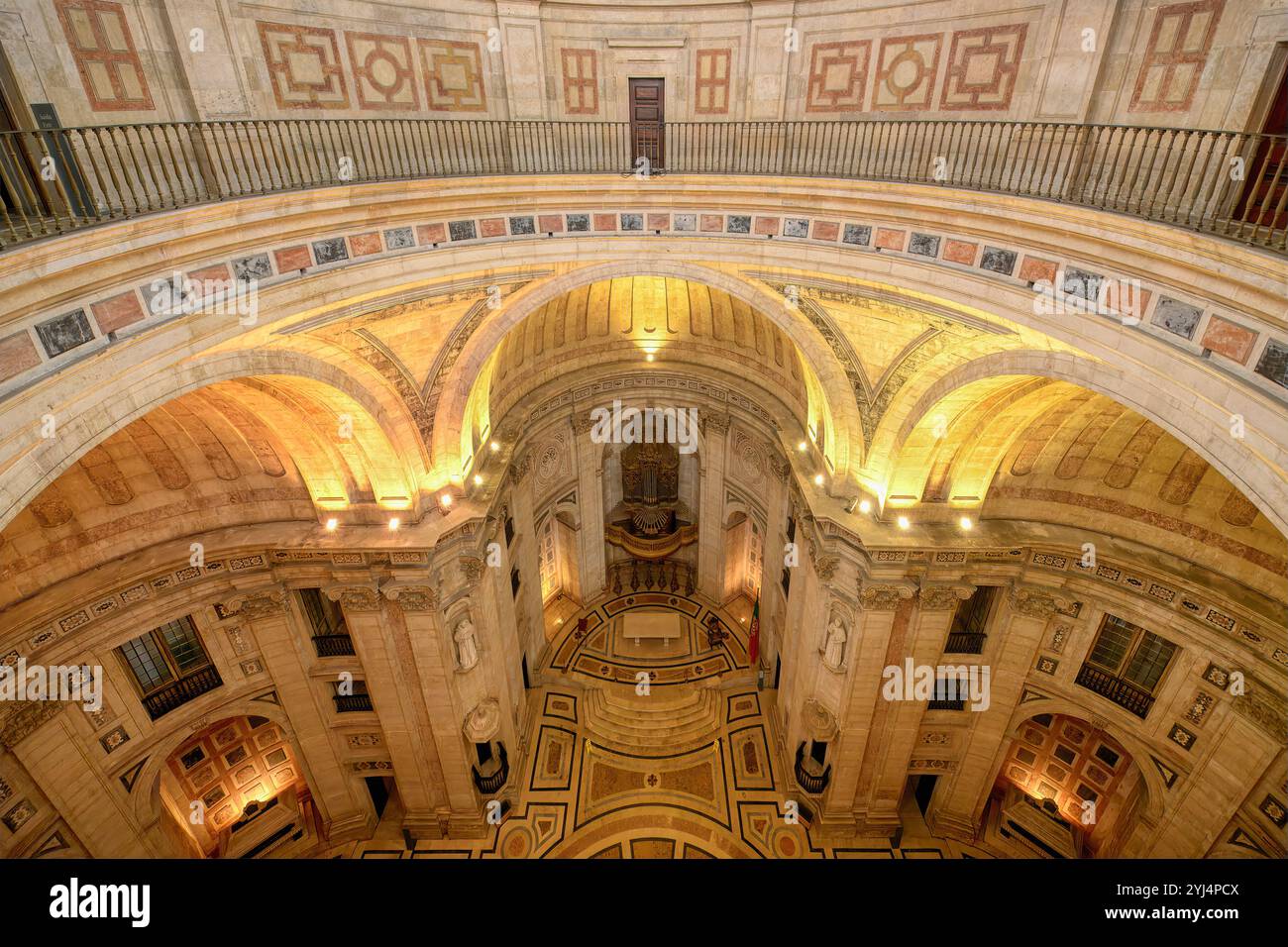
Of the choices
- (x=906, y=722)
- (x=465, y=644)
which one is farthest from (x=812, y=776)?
(x=465, y=644)

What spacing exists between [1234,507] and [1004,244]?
210 inches

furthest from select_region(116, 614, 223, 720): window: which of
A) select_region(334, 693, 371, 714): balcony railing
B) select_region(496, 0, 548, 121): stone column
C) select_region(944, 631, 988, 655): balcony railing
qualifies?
Result: select_region(944, 631, 988, 655): balcony railing

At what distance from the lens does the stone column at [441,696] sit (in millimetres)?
10453

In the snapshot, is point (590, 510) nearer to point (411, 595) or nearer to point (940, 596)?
point (411, 595)

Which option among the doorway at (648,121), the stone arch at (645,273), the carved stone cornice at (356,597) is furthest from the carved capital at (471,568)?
the doorway at (648,121)

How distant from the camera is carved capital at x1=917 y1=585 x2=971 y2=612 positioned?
32.9ft

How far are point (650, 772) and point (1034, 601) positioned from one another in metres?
8.74

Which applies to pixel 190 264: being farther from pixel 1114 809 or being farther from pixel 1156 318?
pixel 1114 809

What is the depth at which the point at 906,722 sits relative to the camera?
37.2ft

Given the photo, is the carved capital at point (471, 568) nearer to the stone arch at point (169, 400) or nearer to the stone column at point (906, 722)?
the stone arch at point (169, 400)

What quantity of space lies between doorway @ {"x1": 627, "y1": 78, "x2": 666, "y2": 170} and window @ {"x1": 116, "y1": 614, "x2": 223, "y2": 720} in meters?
10.7

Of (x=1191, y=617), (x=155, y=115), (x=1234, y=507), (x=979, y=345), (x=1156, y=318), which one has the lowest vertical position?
(x=1191, y=617)

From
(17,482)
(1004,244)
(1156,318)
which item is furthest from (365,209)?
(1156,318)

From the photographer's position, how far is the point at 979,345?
7.98m
